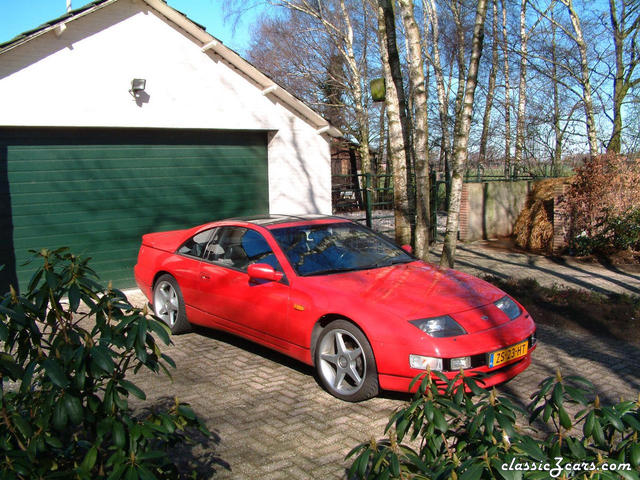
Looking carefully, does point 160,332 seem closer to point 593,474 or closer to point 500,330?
point 593,474

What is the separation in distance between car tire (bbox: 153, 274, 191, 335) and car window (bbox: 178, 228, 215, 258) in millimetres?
374

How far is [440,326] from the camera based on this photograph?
14.3ft

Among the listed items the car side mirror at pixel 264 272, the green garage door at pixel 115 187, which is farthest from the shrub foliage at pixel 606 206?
the car side mirror at pixel 264 272

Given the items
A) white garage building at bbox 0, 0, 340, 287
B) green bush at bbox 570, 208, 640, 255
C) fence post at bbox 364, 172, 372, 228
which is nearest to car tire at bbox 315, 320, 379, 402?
white garage building at bbox 0, 0, 340, 287

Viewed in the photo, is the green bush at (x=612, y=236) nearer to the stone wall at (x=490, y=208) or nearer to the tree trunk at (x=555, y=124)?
the stone wall at (x=490, y=208)

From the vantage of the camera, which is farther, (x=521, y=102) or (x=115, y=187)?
(x=521, y=102)

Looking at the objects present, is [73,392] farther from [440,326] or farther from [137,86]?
[137,86]

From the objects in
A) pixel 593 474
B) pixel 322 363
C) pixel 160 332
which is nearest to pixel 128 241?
pixel 322 363

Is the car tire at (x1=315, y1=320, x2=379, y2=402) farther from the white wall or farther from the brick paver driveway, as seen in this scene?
the white wall

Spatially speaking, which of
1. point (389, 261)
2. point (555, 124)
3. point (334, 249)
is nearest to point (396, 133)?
point (389, 261)

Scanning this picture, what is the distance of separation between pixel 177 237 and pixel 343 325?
3.21 meters

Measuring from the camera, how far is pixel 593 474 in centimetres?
171

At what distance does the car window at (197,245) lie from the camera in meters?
6.41

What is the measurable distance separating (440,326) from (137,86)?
6837 millimetres
